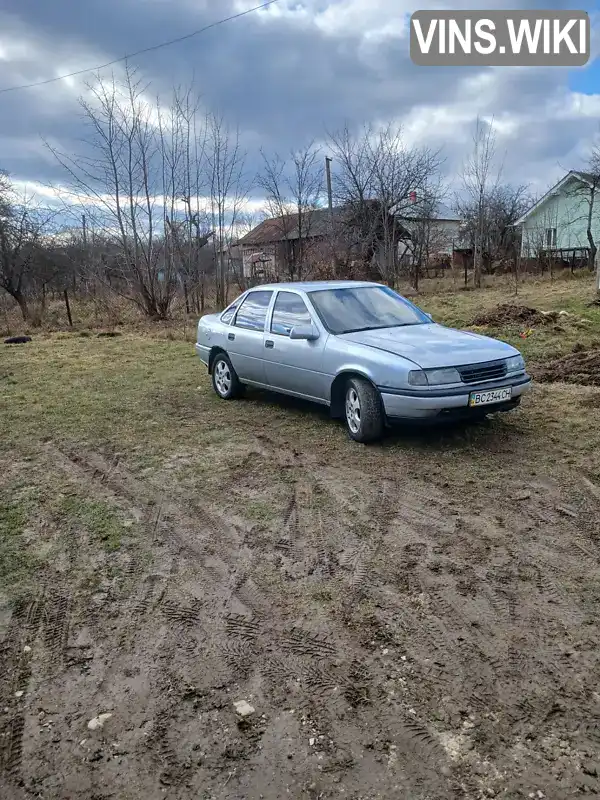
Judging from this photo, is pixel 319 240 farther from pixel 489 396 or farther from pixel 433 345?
pixel 489 396

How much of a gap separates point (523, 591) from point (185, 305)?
1713cm

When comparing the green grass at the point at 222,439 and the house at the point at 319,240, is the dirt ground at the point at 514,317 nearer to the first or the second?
the green grass at the point at 222,439

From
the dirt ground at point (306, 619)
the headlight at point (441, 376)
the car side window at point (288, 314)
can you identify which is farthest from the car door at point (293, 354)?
the headlight at point (441, 376)

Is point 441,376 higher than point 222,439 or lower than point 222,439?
higher

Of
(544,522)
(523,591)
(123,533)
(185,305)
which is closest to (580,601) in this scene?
(523,591)

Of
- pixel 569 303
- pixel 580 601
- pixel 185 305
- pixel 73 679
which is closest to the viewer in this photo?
pixel 73 679

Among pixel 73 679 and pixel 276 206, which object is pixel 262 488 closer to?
pixel 73 679

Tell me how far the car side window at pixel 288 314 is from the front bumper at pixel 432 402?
150cm

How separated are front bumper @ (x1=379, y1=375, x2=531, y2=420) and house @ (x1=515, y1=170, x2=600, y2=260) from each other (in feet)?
98.7

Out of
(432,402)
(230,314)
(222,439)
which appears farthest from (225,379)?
(432,402)

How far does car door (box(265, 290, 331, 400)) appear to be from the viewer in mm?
6094

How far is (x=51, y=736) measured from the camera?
89.6 inches

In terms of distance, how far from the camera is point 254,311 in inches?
287

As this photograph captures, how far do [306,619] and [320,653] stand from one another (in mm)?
→ 276
